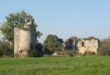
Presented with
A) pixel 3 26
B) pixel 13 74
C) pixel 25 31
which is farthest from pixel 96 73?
pixel 3 26

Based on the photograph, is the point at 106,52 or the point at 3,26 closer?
the point at 106,52

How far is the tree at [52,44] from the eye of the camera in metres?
63.1

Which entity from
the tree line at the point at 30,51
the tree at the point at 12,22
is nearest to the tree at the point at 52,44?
the tree line at the point at 30,51

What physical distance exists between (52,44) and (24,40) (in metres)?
17.6

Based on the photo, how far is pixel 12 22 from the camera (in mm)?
59312

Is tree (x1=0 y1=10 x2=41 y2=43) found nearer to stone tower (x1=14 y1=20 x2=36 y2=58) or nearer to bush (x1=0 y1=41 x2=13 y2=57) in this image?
bush (x1=0 y1=41 x2=13 y2=57)

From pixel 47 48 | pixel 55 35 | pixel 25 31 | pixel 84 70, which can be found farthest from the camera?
pixel 55 35

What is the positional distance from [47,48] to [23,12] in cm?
854

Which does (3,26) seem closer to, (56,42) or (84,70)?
(56,42)

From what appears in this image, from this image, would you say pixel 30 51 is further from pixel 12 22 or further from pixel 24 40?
pixel 12 22

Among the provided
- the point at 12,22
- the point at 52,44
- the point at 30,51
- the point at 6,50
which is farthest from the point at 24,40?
the point at 52,44

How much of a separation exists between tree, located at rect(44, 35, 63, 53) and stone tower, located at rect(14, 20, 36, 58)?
46.1ft

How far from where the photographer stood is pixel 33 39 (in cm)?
4834

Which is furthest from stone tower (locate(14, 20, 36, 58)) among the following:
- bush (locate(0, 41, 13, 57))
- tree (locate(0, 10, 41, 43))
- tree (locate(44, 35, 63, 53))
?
tree (locate(44, 35, 63, 53))
